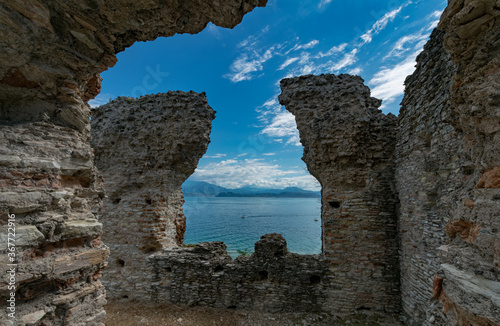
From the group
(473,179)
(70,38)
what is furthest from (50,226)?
(473,179)

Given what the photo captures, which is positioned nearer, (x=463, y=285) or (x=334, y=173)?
(x=463, y=285)

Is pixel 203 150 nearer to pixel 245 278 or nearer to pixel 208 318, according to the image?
pixel 245 278

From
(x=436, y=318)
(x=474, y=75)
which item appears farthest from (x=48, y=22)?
(x=436, y=318)

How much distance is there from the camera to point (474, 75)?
1869 millimetres

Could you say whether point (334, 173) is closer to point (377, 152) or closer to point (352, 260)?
point (377, 152)

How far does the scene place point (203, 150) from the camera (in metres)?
8.42

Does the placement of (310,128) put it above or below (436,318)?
above

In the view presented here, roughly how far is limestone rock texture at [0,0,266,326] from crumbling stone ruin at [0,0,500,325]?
0.5 inches

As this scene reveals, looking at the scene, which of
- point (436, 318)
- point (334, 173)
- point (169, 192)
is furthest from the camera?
point (169, 192)

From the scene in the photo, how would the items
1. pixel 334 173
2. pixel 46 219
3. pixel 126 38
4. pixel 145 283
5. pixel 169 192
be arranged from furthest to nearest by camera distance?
pixel 169 192 < pixel 145 283 < pixel 334 173 < pixel 126 38 < pixel 46 219

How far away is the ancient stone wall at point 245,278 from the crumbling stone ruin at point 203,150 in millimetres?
44

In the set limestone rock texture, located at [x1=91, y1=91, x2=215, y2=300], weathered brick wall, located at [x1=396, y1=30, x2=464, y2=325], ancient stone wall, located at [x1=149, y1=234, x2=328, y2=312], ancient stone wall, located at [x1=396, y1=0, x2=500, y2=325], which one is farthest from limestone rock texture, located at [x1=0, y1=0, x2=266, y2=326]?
limestone rock texture, located at [x1=91, y1=91, x2=215, y2=300]

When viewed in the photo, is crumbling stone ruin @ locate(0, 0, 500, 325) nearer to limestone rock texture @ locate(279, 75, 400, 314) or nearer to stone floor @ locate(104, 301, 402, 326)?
limestone rock texture @ locate(279, 75, 400, 314)

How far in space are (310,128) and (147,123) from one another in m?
6.08
